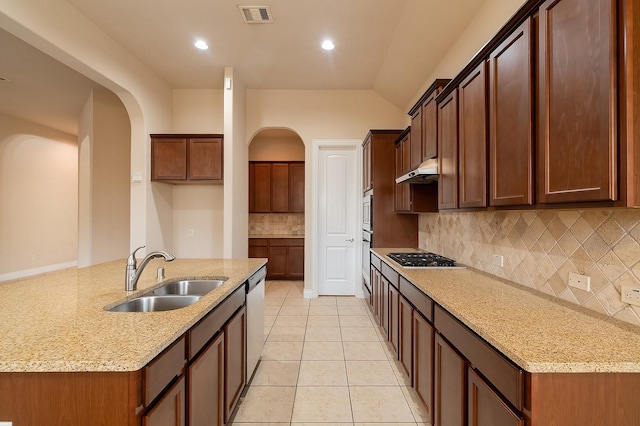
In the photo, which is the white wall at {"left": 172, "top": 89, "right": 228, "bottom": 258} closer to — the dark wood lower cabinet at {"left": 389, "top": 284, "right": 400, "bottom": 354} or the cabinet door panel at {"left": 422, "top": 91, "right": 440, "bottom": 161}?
the dark wood lower cabinet at {"left": 389, "top": 284, "right": 400, "bottom": 354}

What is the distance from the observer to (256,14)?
9.52 feet

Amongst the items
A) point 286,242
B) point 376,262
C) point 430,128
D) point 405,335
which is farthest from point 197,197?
point 405,335

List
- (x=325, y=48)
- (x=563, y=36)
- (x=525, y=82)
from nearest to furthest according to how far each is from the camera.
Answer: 1. (x=563, y=36)
2. (x=525, y=82)
3. (x=325, y=48)

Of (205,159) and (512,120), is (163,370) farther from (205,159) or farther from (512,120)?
(205,159)

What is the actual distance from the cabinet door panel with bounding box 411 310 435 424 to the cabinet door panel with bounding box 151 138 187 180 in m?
3.52

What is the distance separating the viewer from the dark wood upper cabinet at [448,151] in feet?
Result: 6.86

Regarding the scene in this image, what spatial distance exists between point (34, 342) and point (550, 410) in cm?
170

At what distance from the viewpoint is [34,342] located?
0.99m

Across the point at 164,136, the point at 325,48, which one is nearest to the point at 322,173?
the point at 325,48

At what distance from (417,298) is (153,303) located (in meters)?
1.68

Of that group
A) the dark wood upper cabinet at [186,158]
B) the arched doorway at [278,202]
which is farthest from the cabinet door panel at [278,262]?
the dark wood upper cabinet at [186,158]

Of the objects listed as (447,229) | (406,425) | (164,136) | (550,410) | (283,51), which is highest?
(283,51)

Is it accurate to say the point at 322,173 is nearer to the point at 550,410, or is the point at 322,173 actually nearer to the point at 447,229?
the point at 447,229

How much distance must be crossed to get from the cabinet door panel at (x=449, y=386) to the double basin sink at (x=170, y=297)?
4.58ft
